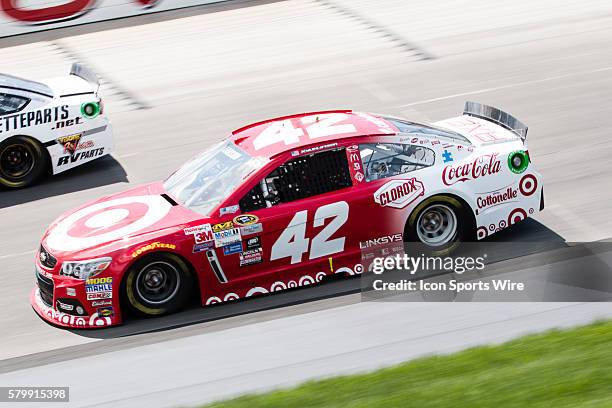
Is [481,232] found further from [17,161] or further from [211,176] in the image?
[17,161]

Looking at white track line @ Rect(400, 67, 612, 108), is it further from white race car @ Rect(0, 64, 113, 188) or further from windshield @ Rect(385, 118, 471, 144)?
windshield @ Rect(385, 118, 471, 144)

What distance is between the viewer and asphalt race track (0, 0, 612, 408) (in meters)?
8.59

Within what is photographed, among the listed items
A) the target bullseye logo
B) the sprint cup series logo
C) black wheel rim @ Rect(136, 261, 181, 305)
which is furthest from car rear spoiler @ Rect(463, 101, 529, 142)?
black wheel rim @ Rect(136, 261, 181, 305)

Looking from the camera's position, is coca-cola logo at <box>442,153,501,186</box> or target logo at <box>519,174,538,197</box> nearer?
coca-cola logo at <box>442,153,501,186</box>

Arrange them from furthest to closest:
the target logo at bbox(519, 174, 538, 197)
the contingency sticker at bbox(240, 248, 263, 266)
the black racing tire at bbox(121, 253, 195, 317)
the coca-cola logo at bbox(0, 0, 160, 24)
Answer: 1. the coca-cola logo at bbox(0, 0, 160, 24)
2. the target logo at bbox(519, 174, 538, 197)
3. the contingency sticker at bbox(240, 248, 263, 266)
4. the black racing tire at bbox(121, 253, 195, 317)

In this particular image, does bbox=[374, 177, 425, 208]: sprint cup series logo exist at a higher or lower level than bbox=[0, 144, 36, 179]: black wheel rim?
higher

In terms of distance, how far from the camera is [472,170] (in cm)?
995

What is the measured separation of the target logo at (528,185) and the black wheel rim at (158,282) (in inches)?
135

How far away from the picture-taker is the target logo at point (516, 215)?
1020 centimetres

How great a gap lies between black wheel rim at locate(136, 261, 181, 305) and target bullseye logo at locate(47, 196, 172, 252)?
1.26 feet

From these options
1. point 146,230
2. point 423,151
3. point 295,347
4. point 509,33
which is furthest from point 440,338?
point 509,33

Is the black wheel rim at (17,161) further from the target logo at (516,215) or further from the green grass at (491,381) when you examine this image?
the green grass at (491,381)

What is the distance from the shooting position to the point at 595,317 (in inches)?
339

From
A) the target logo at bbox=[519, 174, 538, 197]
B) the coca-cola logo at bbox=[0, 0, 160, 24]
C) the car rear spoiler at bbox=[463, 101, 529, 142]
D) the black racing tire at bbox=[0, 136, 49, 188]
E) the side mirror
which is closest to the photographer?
the side mirror
